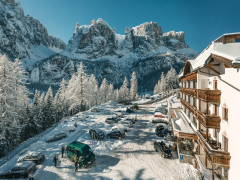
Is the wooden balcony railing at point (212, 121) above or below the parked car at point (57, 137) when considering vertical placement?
above

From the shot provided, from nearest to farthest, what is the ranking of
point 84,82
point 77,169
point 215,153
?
1. point 215,153
2. point 77,169
3. point 84,82

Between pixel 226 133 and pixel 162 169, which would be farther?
pixel 162 169

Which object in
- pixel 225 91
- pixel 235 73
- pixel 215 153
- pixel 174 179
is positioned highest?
pixel 235 73

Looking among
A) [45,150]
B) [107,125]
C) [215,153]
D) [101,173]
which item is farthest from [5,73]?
[215,153]

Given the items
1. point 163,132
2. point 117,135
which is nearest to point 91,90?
point 117,135

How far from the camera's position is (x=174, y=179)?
11984mm

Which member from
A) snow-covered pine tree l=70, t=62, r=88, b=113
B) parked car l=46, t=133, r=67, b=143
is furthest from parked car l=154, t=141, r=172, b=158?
snow-covered pine tree l=70, t=62, r=88, b=113

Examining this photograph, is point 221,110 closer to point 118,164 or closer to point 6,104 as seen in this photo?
point 118,164

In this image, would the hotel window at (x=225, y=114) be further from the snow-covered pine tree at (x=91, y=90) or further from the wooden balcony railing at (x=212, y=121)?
the snow-covered pine tree at (x=91, y=90)

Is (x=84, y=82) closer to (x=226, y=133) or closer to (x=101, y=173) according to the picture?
(x=101, y=173)

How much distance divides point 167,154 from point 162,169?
2294 millimetres

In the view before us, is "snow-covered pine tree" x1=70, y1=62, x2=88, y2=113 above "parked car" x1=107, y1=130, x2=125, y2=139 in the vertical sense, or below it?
above

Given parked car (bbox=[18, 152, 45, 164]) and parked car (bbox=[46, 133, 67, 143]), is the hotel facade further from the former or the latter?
parked car (bbox=[46, 133, 67, 143])

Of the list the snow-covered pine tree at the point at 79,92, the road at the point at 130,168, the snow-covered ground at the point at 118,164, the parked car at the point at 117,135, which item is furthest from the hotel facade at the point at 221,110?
the snow-covered pine tree at the point at 79,92
